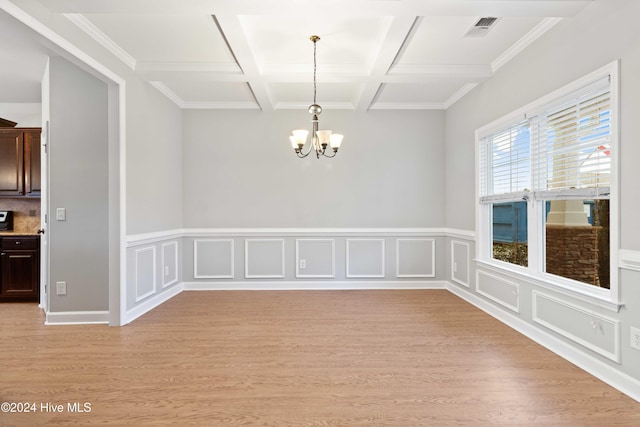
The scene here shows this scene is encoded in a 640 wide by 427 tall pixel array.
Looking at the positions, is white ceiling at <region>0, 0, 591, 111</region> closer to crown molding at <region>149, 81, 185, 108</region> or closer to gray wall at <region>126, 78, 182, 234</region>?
crown molding at <region>149, 81, 185, 108</region>

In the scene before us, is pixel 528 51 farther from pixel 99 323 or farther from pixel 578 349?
pixel 99 323

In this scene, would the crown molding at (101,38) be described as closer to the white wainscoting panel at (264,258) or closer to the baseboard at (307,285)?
the white wainscoting panel at (264,258)

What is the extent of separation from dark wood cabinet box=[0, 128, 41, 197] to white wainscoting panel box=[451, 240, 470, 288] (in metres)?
5.71

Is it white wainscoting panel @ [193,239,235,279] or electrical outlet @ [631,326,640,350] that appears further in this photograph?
white wainscoting panel @ [193,239,235,279]

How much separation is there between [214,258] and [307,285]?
1441 mm

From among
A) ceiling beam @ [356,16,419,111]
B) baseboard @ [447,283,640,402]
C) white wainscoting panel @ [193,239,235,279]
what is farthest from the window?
white wainscoting panel @ [193,239,235,279]

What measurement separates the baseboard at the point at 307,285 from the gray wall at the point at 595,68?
72.7 inches

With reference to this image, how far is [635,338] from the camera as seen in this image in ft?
6.79

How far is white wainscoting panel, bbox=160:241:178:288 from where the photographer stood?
4254 mm

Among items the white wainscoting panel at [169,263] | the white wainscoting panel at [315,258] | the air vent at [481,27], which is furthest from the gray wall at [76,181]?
the air vent at [481,27]

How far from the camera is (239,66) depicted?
343 centimetres

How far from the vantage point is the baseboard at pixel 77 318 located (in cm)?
338

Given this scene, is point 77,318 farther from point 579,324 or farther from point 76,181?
point 579,324

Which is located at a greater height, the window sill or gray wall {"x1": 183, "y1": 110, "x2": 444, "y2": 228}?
gray wall {"x1": 183, "y1": 110, "x2": 444, "y2": 228}
